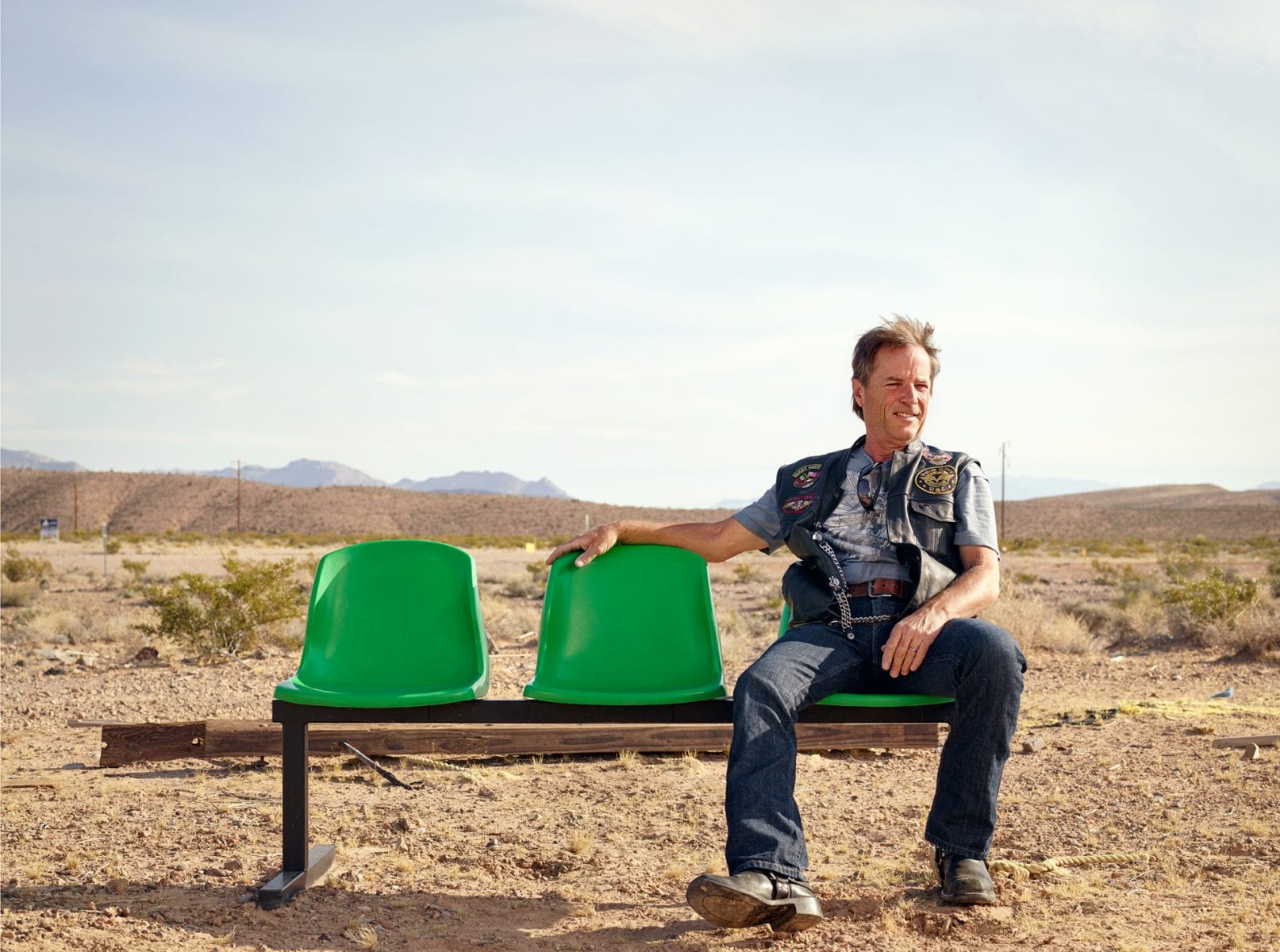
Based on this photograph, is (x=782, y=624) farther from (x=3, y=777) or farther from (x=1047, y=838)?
(x=3, y=777)

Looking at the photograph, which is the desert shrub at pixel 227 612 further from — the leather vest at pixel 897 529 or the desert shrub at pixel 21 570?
the desert shrub at pixel 21 570

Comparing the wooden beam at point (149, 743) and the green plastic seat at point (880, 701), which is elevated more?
the green plastic seat at point (880, 701)

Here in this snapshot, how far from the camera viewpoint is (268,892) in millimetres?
3998

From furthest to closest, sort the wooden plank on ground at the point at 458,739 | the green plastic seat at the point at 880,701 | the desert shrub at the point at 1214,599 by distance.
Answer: the desert shrub at the point at 1214,599 < the wooden plank on ground at the point at 458,739 < the green plastic seat at the point at 880,701

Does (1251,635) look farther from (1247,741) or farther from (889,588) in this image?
(889,588)

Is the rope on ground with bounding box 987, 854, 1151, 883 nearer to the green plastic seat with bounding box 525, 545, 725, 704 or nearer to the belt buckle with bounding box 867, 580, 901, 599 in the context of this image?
the belt buckle with bounding box 867, 580, 901, 599

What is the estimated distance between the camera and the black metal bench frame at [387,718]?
4082mm

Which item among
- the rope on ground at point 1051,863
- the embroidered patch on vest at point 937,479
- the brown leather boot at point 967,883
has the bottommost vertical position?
the rope on ground at point 1051,863

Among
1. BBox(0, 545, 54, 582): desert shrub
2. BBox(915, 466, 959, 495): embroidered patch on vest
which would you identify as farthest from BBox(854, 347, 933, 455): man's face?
BBox(0, 545, 54, 582): desert shrub

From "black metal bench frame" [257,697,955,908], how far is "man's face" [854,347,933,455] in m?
1.05

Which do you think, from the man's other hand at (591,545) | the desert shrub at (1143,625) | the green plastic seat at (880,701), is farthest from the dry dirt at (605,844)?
the desert shrub at (1143,625)

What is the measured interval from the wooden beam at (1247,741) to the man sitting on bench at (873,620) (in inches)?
144

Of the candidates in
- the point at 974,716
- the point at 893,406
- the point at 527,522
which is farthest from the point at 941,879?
the point at 527,522

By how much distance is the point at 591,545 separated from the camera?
4449 millimetres
